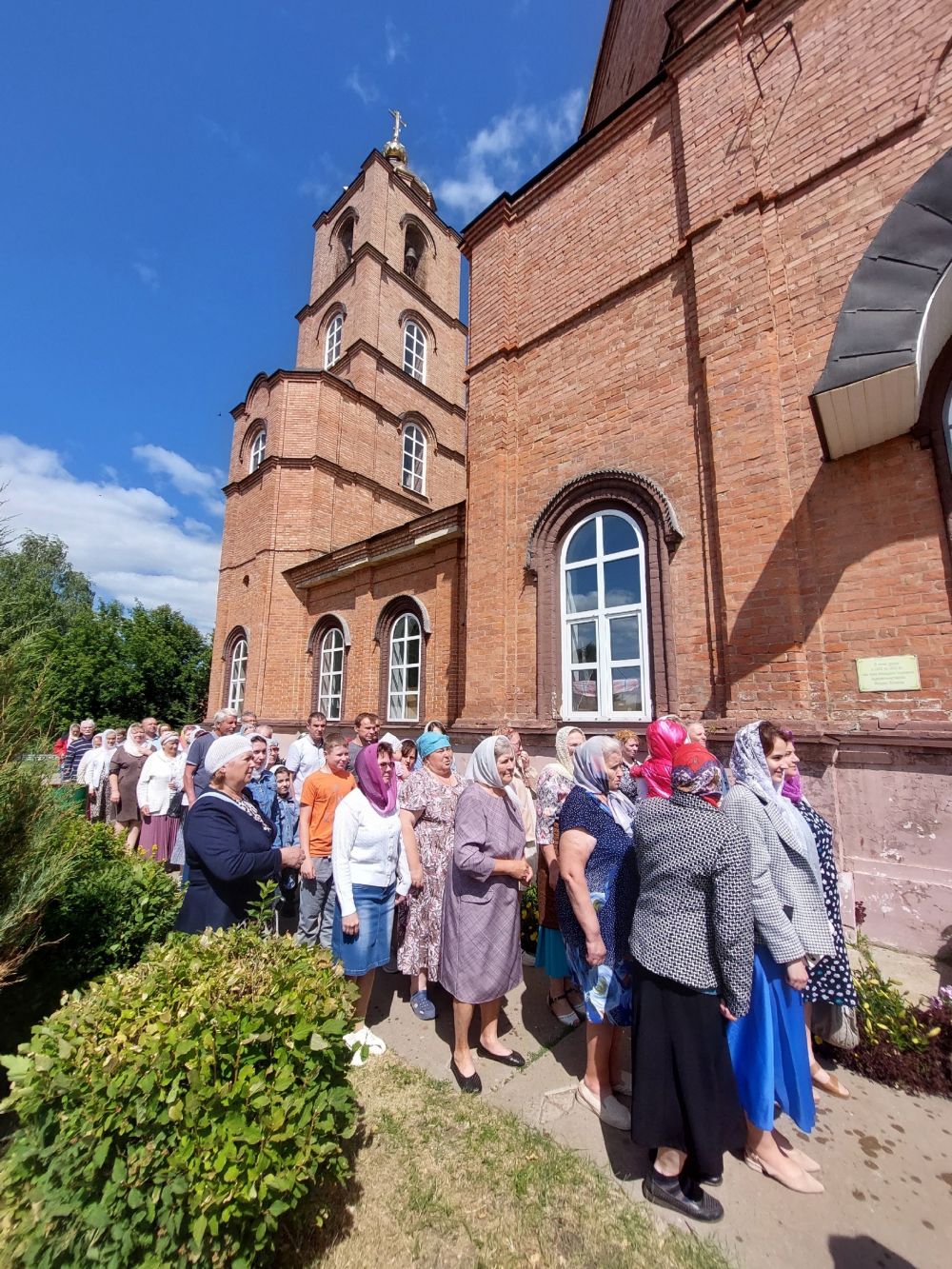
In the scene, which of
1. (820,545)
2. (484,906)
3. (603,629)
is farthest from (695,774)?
(603,629)

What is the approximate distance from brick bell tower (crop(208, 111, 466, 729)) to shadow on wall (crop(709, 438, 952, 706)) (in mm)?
10464

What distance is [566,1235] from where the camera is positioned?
7.29ft

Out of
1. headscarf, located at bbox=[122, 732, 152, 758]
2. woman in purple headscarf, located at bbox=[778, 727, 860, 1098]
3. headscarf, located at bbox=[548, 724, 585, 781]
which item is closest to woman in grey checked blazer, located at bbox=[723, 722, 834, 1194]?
woman in purple headscarf, located at bbox=[778, 727, 860, 1098]

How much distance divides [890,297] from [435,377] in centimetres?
1705

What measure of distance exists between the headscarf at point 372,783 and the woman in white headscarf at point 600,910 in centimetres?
124

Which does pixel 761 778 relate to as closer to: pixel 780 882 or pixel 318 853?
pixel 780 882

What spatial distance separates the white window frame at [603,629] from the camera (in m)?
6.56

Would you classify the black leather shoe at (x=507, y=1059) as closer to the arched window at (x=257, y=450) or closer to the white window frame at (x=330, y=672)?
the white window frame at (x=330, y=672)

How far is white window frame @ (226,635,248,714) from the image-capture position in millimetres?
15211

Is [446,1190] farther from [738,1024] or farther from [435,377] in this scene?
[435,377]

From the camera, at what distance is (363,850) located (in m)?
3.53

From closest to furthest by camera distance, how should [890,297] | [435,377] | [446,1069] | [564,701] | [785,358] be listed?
[446,1069], [890,297], [785,358], [564,701], [435,377]

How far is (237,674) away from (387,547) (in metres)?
7.10

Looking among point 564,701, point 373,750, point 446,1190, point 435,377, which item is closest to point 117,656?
point 435,377
